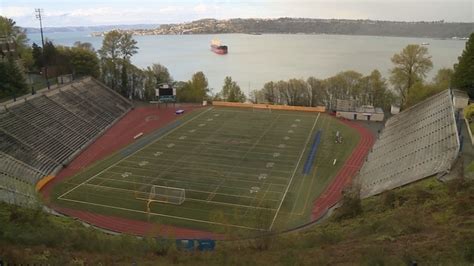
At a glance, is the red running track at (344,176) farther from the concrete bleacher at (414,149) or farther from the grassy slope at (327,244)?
the grassy slope at (327,244)

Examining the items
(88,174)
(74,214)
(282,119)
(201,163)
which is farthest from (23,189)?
(282,119)

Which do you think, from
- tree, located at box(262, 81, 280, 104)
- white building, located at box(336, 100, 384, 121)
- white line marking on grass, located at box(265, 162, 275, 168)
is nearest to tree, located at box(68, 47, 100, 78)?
tree, located at box(262, 81, 280, 104)

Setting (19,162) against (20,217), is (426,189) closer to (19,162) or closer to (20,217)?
(20,217)

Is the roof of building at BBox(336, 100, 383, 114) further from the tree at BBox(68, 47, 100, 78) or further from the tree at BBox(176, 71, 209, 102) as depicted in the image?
the tree at BBox(68, 47, 100, 78)

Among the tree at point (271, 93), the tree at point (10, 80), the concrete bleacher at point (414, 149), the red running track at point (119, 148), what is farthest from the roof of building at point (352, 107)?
the tree at point (10, 80)

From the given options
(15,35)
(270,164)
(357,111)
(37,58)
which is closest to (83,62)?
(37,58)
